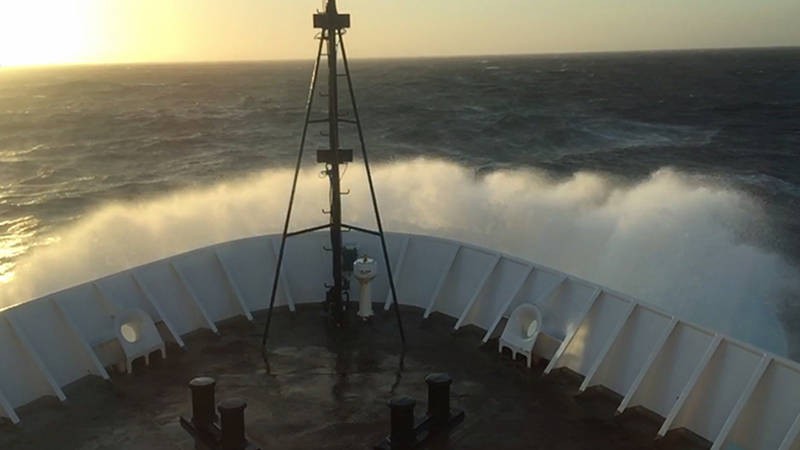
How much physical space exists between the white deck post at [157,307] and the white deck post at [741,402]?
Answer: 281 inches

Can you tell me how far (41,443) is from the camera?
7.88m

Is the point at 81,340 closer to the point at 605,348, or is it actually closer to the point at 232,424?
the point at 232,424

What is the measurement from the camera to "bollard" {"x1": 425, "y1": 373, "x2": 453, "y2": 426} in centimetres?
804

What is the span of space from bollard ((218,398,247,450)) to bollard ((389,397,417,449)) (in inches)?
62.8

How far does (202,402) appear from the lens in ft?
26.1

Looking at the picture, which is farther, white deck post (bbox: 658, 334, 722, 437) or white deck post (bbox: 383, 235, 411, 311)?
white deck post (bbox: 383, 235, 411, 311)

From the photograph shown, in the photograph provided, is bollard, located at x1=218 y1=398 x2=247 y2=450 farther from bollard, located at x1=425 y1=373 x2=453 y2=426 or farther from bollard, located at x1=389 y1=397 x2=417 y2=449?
bollard, located at x1=425 y1=373 x2=453 y2=426

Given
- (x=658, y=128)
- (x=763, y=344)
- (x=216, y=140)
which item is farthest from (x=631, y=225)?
(x=216, y=140)

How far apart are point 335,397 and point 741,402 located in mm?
4657

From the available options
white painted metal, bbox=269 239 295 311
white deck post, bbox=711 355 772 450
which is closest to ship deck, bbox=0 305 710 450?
white deck post, bbox=711 355 772 450

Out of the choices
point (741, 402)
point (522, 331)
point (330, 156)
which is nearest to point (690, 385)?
point (741, 402)

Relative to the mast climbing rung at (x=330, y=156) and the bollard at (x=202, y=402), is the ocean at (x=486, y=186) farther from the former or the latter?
the bollard at (x=202, y=402)

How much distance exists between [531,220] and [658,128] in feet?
105

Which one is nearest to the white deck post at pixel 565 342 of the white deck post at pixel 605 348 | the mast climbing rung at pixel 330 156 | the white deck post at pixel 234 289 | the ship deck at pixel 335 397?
the ship deck at pixel 335 397
